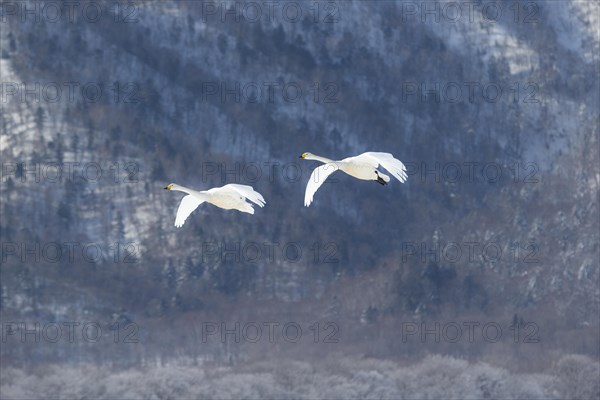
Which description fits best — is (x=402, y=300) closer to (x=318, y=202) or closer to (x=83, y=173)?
(x=318, y=202)

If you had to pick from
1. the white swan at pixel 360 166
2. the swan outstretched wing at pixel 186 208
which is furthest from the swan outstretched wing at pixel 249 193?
the swan outstretched wing at pixel 186 208

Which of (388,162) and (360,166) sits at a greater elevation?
(388,162)

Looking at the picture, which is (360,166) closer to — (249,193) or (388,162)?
(388,162)

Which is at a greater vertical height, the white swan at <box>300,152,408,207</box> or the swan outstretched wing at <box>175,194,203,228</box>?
the white swan at <box>300,152,408,207</box>

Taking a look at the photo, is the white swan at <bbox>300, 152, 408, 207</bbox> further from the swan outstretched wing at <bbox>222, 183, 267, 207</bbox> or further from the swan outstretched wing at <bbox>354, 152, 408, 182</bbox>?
the swan outstretched wing at <bbox>222, 183, 267, 207</bbox>

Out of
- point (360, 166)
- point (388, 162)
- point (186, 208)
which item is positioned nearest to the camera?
point (388, 162)

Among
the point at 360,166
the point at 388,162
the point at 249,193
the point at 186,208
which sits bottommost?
the point at 186,208

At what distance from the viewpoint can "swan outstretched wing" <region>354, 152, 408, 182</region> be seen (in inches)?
4427

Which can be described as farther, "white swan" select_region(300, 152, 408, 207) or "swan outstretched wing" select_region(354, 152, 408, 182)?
"white swan" select_region(300, 152, 408, 207)

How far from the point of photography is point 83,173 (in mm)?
192500

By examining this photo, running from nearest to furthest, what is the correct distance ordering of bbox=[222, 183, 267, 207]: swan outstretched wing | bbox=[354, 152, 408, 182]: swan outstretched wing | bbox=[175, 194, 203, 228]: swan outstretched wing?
bbox=[354, 152, 408, 182]: swan outstretched wing → bbox=[222, 183, 267, 207]: swan outstretched wing → bbox=[175, 194, 203, 228]: swan outstretched wing

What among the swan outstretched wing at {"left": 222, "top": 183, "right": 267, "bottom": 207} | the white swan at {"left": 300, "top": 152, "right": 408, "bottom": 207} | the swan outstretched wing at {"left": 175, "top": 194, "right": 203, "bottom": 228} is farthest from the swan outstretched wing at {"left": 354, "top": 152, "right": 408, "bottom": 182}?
the swan outstretched wing at {"left": 175, "top": 194, "right": 203, "bottom": 228}

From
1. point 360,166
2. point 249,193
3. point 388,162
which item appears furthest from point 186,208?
point 388,162

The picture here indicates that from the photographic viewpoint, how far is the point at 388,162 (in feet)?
372
